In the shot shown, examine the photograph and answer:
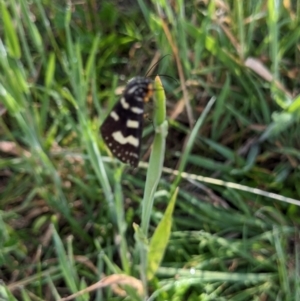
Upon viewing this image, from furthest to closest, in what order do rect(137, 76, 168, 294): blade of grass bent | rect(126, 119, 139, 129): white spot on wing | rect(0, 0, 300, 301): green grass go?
1. rect(0, 0, 300, 301): green grass
2. rect(126, 119, 139, 129): white spot on wing
3. rect(137, 76, 168, 294): blade of grass bent

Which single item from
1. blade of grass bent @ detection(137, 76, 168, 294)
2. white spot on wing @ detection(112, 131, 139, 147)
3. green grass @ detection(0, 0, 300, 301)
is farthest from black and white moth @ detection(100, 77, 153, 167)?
green grass @ detection(0, 0, 300, 301)

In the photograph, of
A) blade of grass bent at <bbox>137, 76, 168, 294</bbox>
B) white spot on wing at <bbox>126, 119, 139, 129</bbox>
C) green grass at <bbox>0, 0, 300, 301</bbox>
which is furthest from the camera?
green grass at <bbox>0, 0, 300, 301</bbox>

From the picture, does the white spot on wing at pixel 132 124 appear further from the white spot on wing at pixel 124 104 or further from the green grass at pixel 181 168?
the green grass at pixel 181 168

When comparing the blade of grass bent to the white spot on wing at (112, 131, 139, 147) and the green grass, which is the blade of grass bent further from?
the green grass

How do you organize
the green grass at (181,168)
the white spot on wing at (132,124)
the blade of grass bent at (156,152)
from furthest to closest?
the green grass at (181,168), the white spot on wing at (132,124), the blade of grass bent at (156,152)

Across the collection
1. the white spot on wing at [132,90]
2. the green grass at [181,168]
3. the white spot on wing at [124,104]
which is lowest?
the green grass at [181,168]

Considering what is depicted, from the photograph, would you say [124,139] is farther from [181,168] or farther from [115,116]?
[181,168]

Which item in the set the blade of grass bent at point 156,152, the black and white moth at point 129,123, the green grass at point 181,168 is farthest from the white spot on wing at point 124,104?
the green grass at point 181,168
